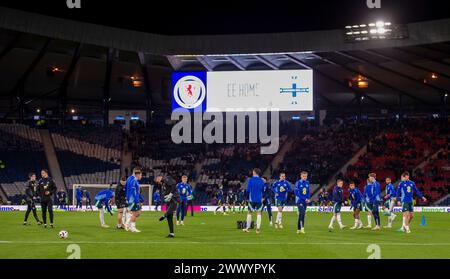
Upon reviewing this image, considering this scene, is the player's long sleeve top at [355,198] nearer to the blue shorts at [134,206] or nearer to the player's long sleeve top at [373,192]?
the player's long sleeve top at [373,192]

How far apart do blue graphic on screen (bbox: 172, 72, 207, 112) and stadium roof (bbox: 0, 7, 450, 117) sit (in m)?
1.71

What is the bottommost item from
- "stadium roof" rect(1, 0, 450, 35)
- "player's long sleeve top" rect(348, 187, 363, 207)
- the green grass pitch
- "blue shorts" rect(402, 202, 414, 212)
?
the green grass pitch

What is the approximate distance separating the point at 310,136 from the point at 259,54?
56.6 feet

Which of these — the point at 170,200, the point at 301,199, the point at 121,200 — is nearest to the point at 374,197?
the point at 301,199

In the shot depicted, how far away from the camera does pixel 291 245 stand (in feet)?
66.0

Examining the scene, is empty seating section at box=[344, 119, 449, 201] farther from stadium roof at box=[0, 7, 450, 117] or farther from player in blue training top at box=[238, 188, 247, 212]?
player in blue training top at box=[238, 188, 247, 212]

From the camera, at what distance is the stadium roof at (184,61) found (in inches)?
1875

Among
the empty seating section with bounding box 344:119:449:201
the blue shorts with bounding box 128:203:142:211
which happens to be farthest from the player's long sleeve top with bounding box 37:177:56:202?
the empty seating section with bounding box 344:119:449:201

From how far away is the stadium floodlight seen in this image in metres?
45.7

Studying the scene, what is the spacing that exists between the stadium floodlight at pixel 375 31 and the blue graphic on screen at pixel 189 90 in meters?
11.7

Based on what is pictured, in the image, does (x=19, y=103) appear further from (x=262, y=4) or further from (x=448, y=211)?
(x=448, y=211)

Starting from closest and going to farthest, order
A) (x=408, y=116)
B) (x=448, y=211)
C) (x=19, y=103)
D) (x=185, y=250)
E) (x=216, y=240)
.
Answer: (x=185, y=250)
(x=216, y=240)
(x=448, y=211)
(x=19, y=103)
(x=408, y=116)

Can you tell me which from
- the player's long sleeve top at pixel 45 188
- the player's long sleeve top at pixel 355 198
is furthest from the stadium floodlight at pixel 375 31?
the player's long sleeve top at pixel 45 188
